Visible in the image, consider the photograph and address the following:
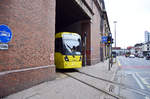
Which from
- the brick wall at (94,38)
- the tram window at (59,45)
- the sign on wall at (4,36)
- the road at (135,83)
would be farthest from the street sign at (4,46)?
the brick wall at (94,38)

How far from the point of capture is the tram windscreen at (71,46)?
8.76 m

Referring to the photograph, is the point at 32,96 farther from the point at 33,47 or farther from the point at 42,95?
the point at 33,47

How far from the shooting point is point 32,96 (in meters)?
4.19

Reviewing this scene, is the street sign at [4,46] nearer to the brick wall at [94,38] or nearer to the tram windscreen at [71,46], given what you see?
the tram windscreen at [71,46]

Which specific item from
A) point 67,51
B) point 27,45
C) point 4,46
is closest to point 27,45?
point 27,45

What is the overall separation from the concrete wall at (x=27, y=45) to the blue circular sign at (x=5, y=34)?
0.17 m

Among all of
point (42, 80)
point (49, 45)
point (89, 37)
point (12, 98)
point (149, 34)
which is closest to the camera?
point (12, 98)

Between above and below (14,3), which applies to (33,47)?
below

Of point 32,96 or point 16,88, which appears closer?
point 32,96

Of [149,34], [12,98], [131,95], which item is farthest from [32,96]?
[149,34]

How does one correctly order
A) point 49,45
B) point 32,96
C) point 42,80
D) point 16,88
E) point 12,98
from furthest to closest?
point 49,45, point 42,80, point 16,88, point 32,96, point 12,98

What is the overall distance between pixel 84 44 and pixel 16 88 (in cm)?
1033

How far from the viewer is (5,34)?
4.08 metres

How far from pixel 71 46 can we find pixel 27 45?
441cm
